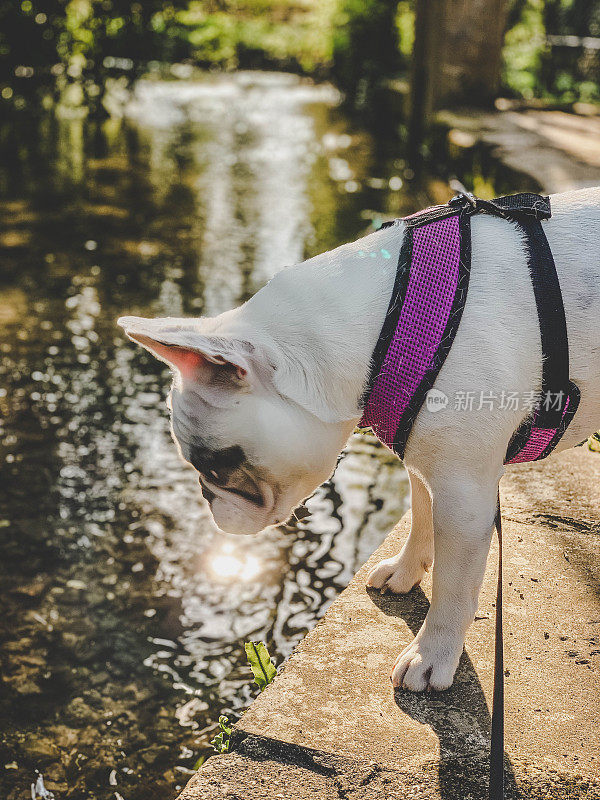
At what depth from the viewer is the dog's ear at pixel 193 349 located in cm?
187

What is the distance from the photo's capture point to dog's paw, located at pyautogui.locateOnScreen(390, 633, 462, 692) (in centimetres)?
225

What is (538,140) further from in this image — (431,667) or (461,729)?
(461,729)

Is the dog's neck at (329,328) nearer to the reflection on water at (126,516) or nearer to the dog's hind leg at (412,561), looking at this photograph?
the dog's hind leg at (412,561)

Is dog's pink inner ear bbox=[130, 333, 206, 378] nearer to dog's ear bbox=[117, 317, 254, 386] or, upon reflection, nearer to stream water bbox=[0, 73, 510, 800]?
dog's ear bbox=[117, 317, 254, 386]

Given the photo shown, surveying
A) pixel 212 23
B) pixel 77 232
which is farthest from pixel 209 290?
pixel 212 23

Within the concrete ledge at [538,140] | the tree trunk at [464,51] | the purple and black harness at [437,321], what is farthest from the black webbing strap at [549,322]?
the tree trunk at [464,51]

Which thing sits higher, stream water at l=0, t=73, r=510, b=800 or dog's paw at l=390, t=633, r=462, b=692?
dog's paw at l=390, t=633, r=462, b=692

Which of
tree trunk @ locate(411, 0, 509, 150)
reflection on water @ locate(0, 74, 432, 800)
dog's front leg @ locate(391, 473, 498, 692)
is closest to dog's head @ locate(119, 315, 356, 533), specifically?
dog's front leg @ locate(391, 473, 498, 692)

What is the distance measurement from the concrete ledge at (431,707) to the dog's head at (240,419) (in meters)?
0.57

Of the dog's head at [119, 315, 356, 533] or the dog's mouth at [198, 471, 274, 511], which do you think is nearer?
the dog's head at [119, 315, 356, 533]

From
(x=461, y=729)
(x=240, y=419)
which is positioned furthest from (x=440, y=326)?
(x=461, y=729)

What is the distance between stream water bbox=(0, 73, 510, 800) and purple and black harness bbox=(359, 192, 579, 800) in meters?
1.49

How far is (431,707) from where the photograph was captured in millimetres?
2236

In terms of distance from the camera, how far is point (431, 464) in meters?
2.10
